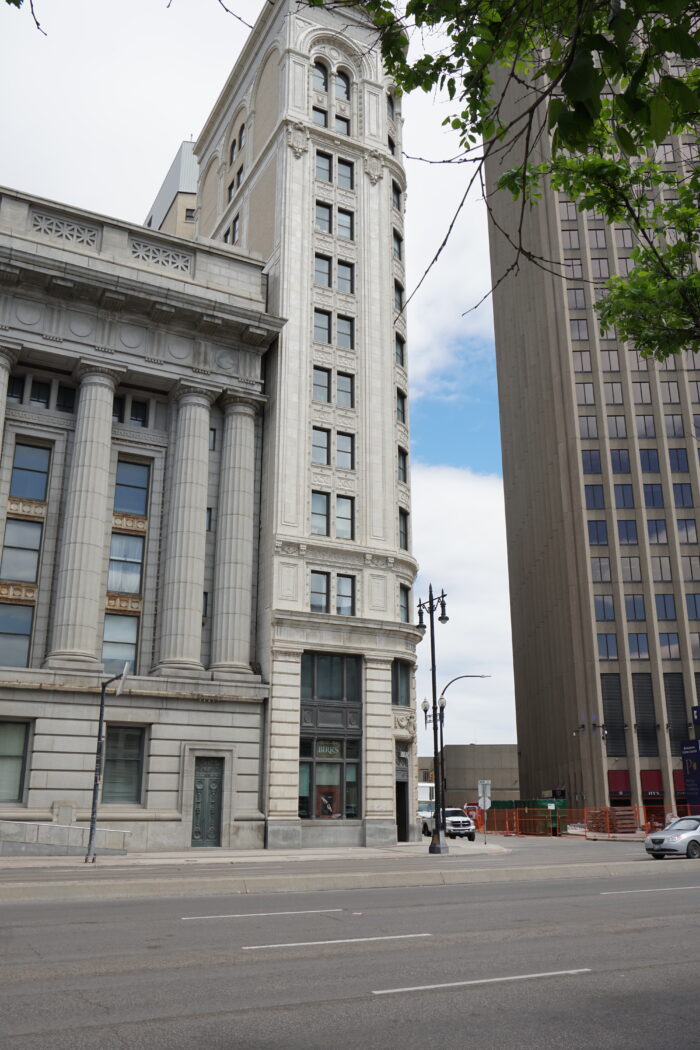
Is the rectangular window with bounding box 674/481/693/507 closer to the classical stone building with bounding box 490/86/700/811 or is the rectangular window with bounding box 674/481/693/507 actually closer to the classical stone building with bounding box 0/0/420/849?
the classical stone building with bounding box 490/86/700/811

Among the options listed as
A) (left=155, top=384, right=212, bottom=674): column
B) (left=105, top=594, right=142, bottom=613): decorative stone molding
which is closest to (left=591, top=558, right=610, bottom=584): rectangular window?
(left=155, top=384, right=212, bottom=674): column

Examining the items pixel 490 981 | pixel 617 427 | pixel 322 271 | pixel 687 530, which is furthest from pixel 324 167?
pixel 687 530

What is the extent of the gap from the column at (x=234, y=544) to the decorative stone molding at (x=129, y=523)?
3.43 m

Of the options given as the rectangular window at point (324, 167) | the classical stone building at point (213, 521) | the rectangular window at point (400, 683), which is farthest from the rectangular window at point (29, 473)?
the rectangular window at point (324, 167)

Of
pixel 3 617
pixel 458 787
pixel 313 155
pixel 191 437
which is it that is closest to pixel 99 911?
pixel 3 617

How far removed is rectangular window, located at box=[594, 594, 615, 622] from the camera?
81.4 m

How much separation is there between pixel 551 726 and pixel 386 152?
58975 mm

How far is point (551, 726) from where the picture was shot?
87.1 meters

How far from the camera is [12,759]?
3356 centimetres

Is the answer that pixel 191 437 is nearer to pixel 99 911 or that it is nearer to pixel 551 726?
pixel 99 911

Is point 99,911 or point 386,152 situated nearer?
point 99,911

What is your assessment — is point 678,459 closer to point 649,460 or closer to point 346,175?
point 649,460

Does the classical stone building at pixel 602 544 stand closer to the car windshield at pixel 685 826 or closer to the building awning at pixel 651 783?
the building awning at pixel 651 783

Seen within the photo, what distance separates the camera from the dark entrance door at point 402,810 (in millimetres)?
42312
